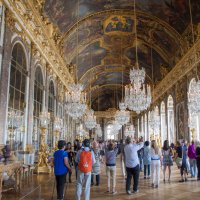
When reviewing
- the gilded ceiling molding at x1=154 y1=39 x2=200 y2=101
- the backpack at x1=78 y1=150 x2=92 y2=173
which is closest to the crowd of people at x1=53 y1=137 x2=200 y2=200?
the backpack at x1=78 y1=150 x2=92 y2=173

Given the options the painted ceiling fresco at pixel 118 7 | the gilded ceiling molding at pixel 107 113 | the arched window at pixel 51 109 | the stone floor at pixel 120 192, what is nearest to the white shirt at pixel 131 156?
the stone floor at pixel 120 192

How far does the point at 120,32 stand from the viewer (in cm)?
1841

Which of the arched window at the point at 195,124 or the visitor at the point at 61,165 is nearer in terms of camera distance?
the visitor at the point at 61,165

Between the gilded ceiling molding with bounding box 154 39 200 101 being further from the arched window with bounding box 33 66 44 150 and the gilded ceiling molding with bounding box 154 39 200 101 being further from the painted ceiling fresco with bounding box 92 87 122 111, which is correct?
the painted ceiling fresco with bounding box 92 87 122 111

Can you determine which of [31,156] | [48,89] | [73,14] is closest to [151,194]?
[31,156]

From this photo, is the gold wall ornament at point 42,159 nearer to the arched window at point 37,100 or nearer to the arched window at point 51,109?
the arched window at point 37,100

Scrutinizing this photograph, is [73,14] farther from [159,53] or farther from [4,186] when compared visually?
[4,186]

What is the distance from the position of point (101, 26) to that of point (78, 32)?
186 cm

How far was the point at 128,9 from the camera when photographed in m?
15.5

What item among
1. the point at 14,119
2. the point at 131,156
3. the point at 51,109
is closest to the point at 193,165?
the point at 131,156

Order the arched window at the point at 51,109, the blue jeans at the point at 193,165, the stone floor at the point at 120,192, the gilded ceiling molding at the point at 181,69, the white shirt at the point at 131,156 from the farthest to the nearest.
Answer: the arched window at the point at 51,109
the gilded ceiling molding at the point at 181,69
the blue jeans at the point at 193,165
the white shirt at the point at 131,156
the stone floor at the point at 120,192

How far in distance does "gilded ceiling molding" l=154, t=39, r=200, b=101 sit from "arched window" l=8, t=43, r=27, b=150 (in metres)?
8.98

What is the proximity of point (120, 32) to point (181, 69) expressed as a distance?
5.57 m

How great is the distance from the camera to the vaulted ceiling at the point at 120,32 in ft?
45.1
